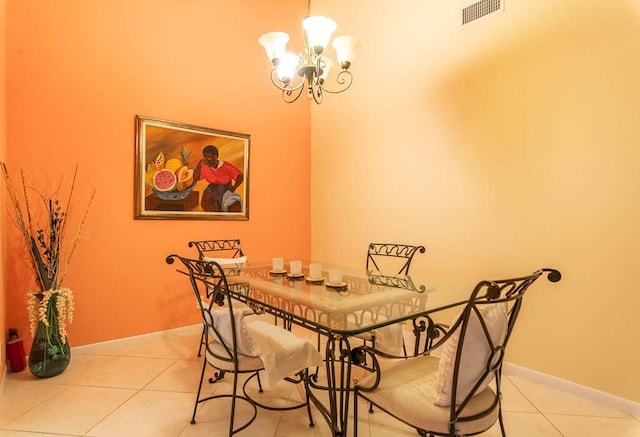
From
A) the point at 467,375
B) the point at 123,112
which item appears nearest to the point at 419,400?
the point at 467,375

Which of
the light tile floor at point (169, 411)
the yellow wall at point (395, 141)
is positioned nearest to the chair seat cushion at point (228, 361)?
the light tile floor at point (169, 411)

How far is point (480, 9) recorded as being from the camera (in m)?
2.71

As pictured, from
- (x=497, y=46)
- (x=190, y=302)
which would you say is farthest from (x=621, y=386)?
(x=190, y=302)

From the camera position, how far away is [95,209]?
112 inches

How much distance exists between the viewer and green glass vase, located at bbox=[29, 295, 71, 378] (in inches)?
92.5

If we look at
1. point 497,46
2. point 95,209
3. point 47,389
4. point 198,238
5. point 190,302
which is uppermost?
point 497,46

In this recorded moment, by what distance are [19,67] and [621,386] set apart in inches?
181

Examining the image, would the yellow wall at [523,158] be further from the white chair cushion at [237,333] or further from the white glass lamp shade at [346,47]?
the white chair cushion at [237,333]

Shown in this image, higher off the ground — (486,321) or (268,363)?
(486,321)

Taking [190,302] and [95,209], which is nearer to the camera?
[95,209]

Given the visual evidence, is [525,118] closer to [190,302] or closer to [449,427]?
[449,427]

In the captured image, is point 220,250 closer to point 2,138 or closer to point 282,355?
point 2,138

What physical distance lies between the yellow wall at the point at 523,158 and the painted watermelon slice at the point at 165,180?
1.87 metres

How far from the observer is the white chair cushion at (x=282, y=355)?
158 centimetres
